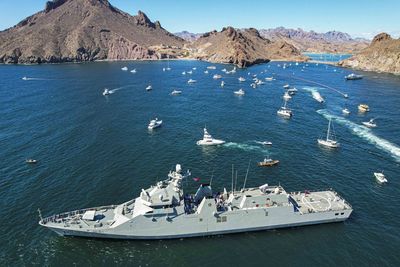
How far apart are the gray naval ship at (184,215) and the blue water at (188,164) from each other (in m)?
1.78

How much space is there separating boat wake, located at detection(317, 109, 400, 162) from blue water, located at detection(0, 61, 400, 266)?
0.38 m

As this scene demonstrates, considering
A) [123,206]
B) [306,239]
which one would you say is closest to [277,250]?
[306,239]

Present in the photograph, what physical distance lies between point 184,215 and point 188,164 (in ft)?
99.3

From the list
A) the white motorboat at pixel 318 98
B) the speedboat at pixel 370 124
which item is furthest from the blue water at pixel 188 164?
the white motorboat at pixel 318 98

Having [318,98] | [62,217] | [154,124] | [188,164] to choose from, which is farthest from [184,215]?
[318,98]

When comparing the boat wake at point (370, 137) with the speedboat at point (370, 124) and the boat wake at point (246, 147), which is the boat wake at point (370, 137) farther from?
the boat wake at point (246, 147)

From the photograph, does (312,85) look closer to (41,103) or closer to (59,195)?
(41,103)

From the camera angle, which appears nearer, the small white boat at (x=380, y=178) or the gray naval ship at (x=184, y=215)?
the gray naval ship at (x=184, y=215)

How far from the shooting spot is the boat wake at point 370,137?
8900cm

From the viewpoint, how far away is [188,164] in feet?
261

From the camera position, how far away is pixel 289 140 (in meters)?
98.1

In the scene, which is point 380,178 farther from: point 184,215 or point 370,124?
point 184,215

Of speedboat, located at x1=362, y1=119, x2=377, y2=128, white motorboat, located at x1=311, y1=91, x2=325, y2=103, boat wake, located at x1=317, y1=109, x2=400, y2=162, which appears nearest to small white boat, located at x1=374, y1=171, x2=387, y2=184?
boat wake, located at x1=317, y1=109, x2=400, y2=162

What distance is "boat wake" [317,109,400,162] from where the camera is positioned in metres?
89.0
